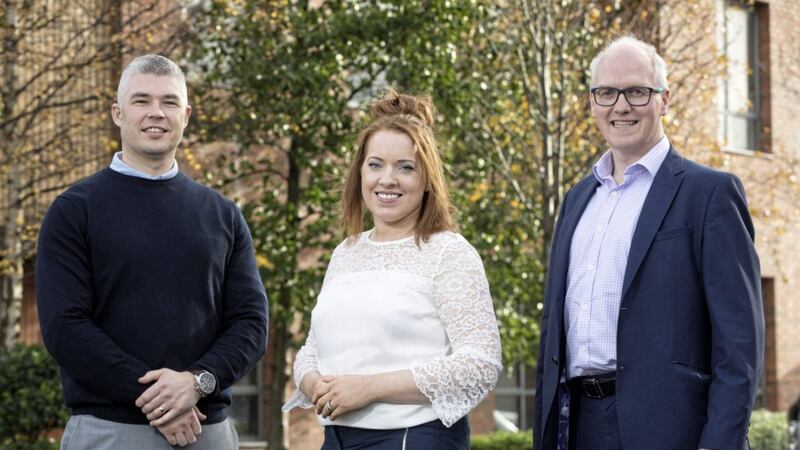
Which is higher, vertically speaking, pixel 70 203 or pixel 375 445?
pixel 70 203

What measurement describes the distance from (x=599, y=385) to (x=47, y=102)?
881 cm

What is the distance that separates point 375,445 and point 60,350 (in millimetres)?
1176

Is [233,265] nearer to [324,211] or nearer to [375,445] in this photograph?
[375,445]

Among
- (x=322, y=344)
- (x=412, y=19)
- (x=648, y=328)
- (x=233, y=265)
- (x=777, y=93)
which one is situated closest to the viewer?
(x=648, y=328)

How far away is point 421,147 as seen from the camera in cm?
474

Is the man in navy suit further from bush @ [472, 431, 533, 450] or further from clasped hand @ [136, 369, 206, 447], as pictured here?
bush @ [472, 431, 533, 450]

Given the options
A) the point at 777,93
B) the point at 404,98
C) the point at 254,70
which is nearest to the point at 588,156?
the point at 254,70

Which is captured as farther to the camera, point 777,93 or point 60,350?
point 777,93

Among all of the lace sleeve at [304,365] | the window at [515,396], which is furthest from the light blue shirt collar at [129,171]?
the window at [515,396]

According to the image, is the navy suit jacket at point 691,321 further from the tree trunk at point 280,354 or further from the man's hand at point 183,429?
the tree trunk at point 280,354

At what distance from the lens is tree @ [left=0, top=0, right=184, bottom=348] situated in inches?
458

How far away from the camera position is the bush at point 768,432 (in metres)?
18.2

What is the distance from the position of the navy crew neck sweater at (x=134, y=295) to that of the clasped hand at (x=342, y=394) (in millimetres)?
471

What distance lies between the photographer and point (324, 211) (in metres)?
12.6
